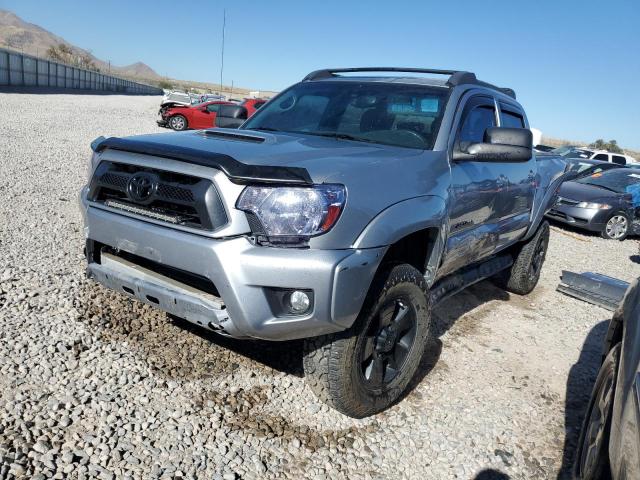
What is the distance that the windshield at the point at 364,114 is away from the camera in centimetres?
346

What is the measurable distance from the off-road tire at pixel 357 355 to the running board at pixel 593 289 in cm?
382

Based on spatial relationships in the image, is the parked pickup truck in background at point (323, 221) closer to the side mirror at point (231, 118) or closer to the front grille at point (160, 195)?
the front grille at point (160, 195)

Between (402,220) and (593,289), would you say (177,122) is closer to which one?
(593,289)

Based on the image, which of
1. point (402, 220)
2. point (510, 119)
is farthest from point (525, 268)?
point (402, 220)

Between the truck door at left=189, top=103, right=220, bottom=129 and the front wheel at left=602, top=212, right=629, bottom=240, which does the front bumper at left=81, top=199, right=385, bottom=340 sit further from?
the truck door at left=189, top=103, right=220, bottom=129

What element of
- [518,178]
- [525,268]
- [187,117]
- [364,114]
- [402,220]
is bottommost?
[525,268]

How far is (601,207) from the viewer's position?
10766 millimetres

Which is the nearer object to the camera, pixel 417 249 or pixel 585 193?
pixel 417 249

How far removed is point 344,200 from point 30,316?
2.42m

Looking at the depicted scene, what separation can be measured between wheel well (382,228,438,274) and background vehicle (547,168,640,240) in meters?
8.60

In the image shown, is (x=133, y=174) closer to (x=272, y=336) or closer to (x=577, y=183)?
(x=272, y=336)

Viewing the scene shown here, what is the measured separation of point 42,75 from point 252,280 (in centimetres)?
4067

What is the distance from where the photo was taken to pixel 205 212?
2404 mm

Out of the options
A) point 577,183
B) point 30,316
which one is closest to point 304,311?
point 30,316
